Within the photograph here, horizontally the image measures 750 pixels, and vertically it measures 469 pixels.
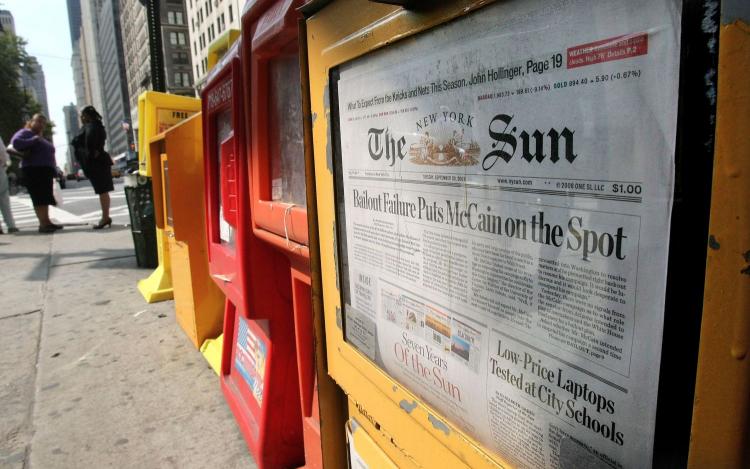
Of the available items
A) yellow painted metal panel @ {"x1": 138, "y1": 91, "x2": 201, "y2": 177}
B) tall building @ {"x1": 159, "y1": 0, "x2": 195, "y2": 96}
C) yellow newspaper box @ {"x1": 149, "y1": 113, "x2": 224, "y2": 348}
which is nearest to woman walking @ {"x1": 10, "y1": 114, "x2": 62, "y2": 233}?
yellow painted metal panel @ {"x1": 138, "y1": 91, "x2": 201, "y2": 177}

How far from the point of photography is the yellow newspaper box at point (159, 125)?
4484 mm

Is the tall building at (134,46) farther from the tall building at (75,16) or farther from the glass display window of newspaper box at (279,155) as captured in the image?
the glass display window of newspaper box at (279,155)

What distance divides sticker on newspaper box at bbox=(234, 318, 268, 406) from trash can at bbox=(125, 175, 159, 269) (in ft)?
10.2

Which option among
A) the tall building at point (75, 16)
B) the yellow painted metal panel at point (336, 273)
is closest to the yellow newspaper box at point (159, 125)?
the yellow painted metal panel at point (336, 273)

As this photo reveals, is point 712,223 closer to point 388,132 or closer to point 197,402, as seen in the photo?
point 388,132

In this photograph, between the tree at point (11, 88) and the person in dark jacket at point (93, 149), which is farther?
the tree at point (11, 88)

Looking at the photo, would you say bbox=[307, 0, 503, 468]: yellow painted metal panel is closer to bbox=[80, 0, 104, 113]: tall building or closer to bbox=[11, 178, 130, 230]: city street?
bbox=[11, 178, 130, 230]: city street

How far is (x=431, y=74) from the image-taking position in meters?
0.83

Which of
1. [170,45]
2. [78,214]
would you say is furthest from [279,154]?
[170,45]

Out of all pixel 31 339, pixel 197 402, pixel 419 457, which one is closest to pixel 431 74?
pixel 419 457

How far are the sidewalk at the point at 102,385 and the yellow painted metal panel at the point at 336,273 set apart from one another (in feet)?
4.46

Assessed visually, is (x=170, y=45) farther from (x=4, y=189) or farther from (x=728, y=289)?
(x=728, y=289)

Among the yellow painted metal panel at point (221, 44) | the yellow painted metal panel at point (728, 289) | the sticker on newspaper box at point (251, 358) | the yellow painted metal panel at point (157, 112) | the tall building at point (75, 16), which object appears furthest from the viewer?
the tall building at point (75, 16)

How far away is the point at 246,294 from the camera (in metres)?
1.95
